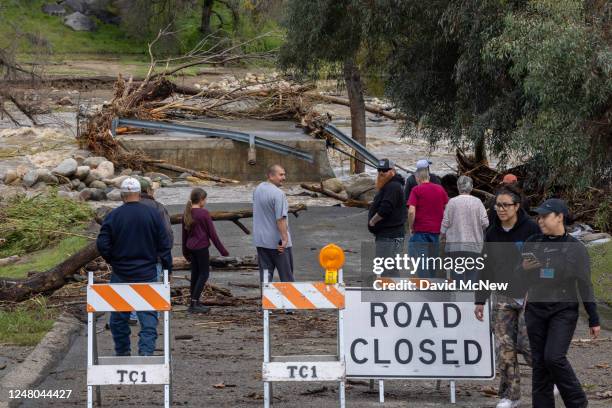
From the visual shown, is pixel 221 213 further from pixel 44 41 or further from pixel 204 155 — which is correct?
pixel 204 155

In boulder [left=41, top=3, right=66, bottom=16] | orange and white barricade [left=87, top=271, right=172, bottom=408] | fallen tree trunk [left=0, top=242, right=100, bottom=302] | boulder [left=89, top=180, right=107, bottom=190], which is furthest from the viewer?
boulder [left=41, top=3, right=66, bottom=16]

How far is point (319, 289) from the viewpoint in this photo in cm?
800

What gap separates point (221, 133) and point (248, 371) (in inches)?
893

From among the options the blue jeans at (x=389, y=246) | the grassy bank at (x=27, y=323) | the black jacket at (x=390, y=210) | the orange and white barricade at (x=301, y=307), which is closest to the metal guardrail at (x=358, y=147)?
the blue jeans at (x=389, y=246)

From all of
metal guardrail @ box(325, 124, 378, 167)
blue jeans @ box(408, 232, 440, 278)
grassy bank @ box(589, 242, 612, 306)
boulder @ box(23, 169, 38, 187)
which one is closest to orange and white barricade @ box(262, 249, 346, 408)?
blue jeans @ box(408, 232, 440, 278)

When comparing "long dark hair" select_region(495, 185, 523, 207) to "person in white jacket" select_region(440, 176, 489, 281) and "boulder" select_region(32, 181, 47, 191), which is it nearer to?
"person in white jacket" select_region(440, 176, 489, 281)

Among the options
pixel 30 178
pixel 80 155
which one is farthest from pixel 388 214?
pixel 80 155

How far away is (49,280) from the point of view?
40.8ft

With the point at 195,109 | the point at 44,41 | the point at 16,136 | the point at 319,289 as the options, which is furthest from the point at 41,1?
the point at 319,289

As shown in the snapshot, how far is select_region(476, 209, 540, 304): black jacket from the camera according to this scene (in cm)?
813

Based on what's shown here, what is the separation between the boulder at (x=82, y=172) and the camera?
28.6 m

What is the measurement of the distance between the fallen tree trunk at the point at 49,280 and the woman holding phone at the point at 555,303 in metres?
6.14

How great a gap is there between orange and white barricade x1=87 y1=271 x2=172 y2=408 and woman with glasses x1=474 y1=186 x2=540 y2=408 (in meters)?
2.47

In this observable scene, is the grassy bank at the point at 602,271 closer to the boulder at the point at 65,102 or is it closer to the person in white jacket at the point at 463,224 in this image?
the person in white jacket at the point at 463,224
